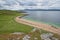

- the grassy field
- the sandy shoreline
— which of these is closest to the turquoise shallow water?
the sandy shoreline

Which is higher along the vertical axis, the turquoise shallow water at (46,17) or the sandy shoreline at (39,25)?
the turquoise shallow water at (46,17)

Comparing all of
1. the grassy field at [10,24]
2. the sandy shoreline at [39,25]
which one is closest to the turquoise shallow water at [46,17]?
the sandy shoreline at [39,25]

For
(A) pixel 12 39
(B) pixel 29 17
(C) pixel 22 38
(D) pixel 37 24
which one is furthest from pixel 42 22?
(A) pixel 12 39

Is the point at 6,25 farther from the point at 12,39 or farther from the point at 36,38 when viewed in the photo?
the point at 36,38

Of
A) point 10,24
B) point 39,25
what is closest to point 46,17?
point 39,25

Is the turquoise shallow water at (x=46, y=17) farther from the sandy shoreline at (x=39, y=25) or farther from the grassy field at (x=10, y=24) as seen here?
the grassy field at (x=10, y=24)

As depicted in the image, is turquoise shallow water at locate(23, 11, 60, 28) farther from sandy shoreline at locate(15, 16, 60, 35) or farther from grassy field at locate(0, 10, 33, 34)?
grassy field at locate(0, 10, 33, 34)
